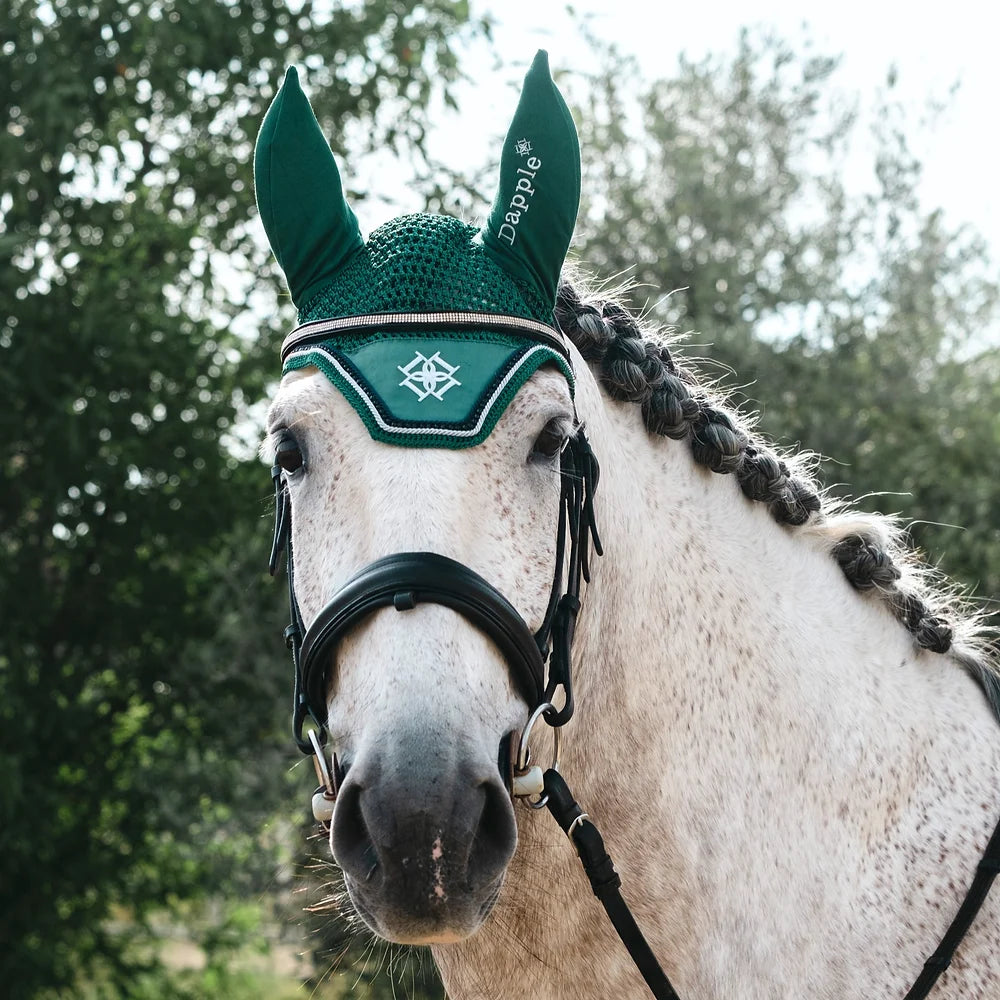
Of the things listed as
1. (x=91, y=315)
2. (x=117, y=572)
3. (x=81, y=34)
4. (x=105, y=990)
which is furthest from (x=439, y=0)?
(x=105, y=990)

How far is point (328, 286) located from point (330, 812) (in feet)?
3.30

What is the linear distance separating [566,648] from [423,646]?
32 centimetres

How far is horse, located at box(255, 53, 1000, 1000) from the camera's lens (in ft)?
5.47

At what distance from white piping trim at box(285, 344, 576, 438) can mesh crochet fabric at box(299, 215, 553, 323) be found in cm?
9

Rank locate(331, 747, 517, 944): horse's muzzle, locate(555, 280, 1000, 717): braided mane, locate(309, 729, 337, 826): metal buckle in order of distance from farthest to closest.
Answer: locate(555, 280, 1000, 717): braided mane, locate(309, 729, 337, 826): metal buckle, locate(331, 747, 517, 944): horse's muzzle

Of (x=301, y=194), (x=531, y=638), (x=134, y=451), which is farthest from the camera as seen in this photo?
(x=134, y=451)

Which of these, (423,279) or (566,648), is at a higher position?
(423,279)

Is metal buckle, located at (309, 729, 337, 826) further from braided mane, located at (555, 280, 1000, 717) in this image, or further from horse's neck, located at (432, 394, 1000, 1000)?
braided mane, located at (555, 280, 1000, 717)

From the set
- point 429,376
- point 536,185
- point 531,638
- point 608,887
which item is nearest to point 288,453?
point 429,376

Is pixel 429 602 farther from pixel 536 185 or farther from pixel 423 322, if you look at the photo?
pixel 536 185

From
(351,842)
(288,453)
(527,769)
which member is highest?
(288,453)

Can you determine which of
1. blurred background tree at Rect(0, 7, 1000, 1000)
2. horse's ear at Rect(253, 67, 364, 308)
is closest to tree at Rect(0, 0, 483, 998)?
blurred background tree at Rect(0, 7, 1000, 1000)

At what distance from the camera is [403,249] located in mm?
2023

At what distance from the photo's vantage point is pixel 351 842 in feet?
5.33
